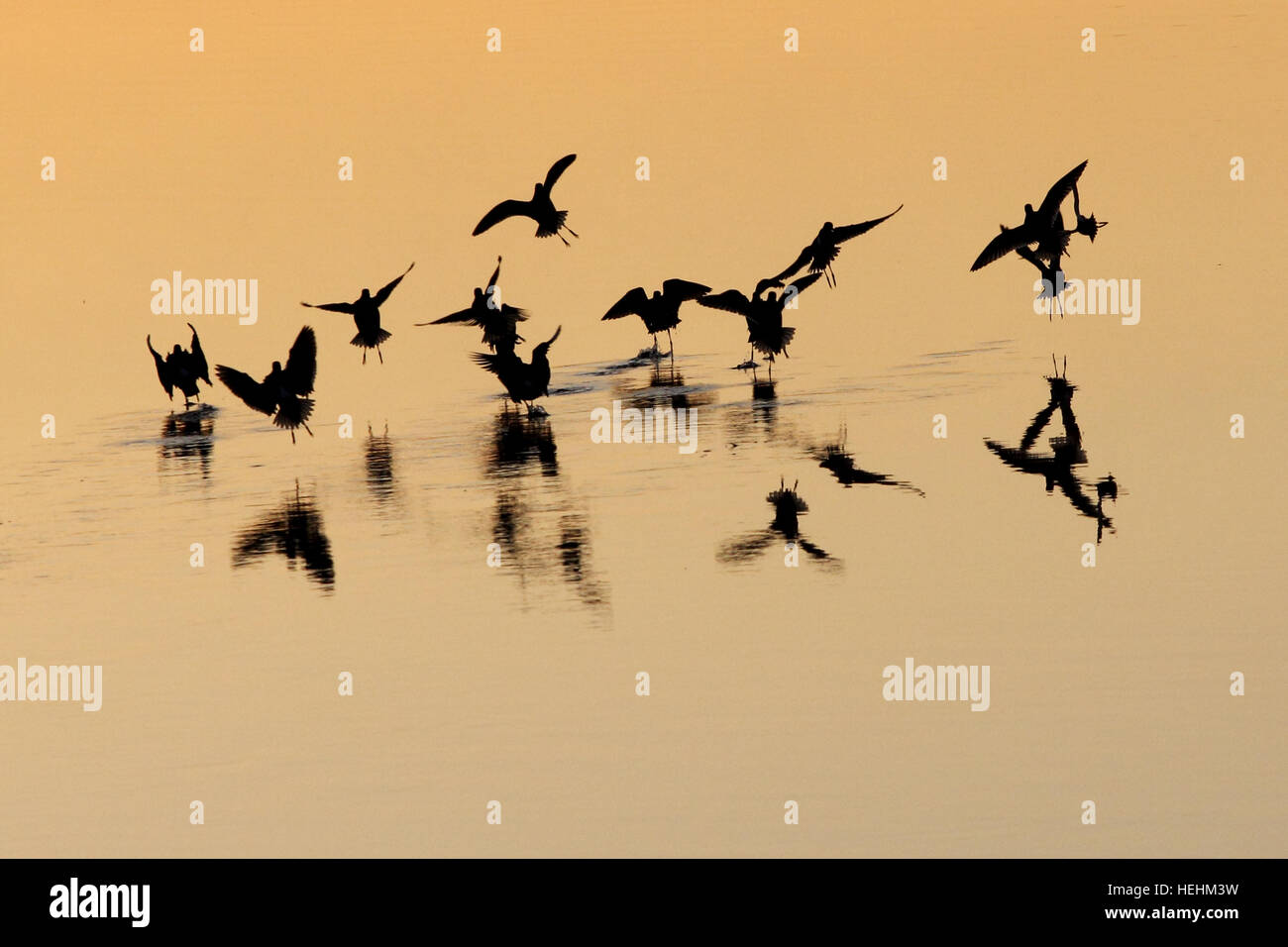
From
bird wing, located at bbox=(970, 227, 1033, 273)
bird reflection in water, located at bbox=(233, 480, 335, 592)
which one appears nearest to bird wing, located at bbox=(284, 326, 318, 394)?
bird reflection in water, located at bbox=(233, 480, 335, 592)

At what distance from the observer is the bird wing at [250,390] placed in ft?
67.9

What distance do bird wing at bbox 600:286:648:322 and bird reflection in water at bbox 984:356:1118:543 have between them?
520cm

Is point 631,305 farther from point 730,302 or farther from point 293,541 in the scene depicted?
point 293,541

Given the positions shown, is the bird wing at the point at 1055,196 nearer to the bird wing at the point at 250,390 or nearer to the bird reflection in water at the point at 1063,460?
the bird reflection in water at the point at 1063,460

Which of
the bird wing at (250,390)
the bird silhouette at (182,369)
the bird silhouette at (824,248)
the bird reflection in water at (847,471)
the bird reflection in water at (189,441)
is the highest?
the bird silhouette at (824,248)

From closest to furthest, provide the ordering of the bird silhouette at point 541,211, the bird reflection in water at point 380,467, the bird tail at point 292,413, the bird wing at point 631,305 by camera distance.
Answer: the bird reflection in water at point 380,467
the bird tail at point 292,413
the bird wing at point 631,305
the bird silhouette at point 541,211

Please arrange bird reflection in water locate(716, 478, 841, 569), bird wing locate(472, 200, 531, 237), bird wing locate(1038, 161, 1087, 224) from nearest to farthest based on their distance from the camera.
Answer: bird reflection in water locate(716, 478, 841, 569), bird wing locate(1038, 161, 1087, 224), bird wing locate(472, 200, 531, 237)

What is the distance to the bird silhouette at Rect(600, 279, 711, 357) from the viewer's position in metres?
24.0

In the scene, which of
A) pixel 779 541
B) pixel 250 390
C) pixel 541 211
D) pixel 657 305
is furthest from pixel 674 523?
pixel 541 211

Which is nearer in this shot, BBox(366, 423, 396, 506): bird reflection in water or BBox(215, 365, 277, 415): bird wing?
BBox(366, 423, 396, 506): bird reflection in water

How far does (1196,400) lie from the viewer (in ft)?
67.1

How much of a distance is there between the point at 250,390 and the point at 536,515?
A: 4949 mm

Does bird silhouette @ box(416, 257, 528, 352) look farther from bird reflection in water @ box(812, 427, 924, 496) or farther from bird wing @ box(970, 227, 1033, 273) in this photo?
bird reflection in water @ box(812, 427, 924, 496)

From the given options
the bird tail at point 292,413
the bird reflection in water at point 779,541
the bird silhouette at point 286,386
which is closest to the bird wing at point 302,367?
the bird silhouette at point 286,386
